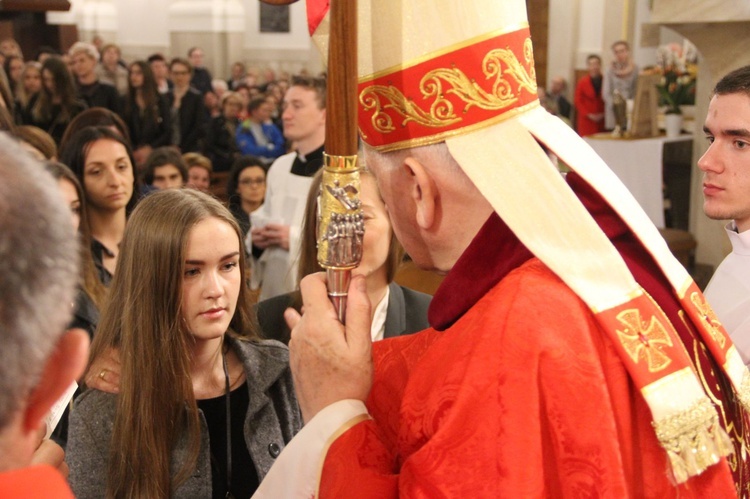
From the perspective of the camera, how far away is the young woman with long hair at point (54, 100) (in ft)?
24.5

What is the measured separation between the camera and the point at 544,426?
1.46m

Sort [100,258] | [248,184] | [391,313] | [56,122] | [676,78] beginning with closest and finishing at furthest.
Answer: [391,313], [100,258], [248,184], [56,122], [676,78]

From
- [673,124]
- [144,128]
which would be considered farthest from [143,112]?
[673,124]

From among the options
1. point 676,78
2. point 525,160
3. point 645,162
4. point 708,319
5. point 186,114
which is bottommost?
point 645,162

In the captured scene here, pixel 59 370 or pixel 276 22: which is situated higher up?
pixel 59 370

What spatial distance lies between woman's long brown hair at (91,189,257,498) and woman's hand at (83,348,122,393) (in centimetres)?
2

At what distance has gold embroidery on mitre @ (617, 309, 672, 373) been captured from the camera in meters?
1.47

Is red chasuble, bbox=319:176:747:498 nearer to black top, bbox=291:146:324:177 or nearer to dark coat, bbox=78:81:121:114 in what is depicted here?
→ black top, bbox=291:146:324:177

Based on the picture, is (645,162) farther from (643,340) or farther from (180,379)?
(643,340)

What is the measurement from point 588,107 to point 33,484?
450 inches

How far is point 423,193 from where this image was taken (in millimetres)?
1645

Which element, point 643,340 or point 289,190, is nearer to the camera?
point 643,340

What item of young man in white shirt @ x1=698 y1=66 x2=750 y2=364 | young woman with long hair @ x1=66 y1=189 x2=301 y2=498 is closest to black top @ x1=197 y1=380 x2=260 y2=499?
young woman with long hair @ x1=66 y1=189 x2=301 y2=498

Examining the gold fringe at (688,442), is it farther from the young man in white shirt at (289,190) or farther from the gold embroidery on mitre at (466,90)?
the young man in white shirt at (289,190)
